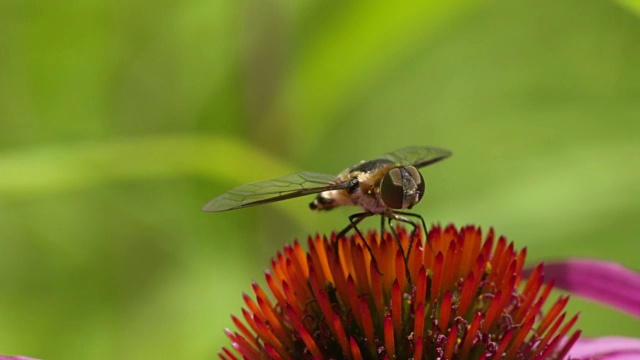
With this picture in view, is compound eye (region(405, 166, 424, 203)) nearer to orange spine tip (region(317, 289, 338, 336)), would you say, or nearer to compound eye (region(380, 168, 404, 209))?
compound eye (region(380, 168, 404, 209))

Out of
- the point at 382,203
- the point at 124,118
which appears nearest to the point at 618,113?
the point at 124,118

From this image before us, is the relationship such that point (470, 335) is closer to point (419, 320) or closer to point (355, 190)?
point (419, 320)

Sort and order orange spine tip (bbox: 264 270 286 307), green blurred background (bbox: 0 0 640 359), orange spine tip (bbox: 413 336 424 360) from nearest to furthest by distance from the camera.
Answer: orange spine tip (bbox: 413 336 424 360) → orange spine tip (bbox: 264 270 286 307) → green blurred background (bbox: 0 0 640 359)

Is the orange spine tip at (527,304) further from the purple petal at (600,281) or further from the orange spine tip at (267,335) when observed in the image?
the orange spine tip at (267,335)

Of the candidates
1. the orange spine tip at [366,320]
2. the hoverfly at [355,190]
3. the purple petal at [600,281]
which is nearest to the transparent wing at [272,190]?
the hoverfly at [355,190]

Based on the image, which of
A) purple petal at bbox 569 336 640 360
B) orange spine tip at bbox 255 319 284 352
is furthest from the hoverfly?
purple petal at bbox 569 336 640 360

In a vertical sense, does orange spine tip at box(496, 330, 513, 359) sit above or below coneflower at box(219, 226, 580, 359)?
below
